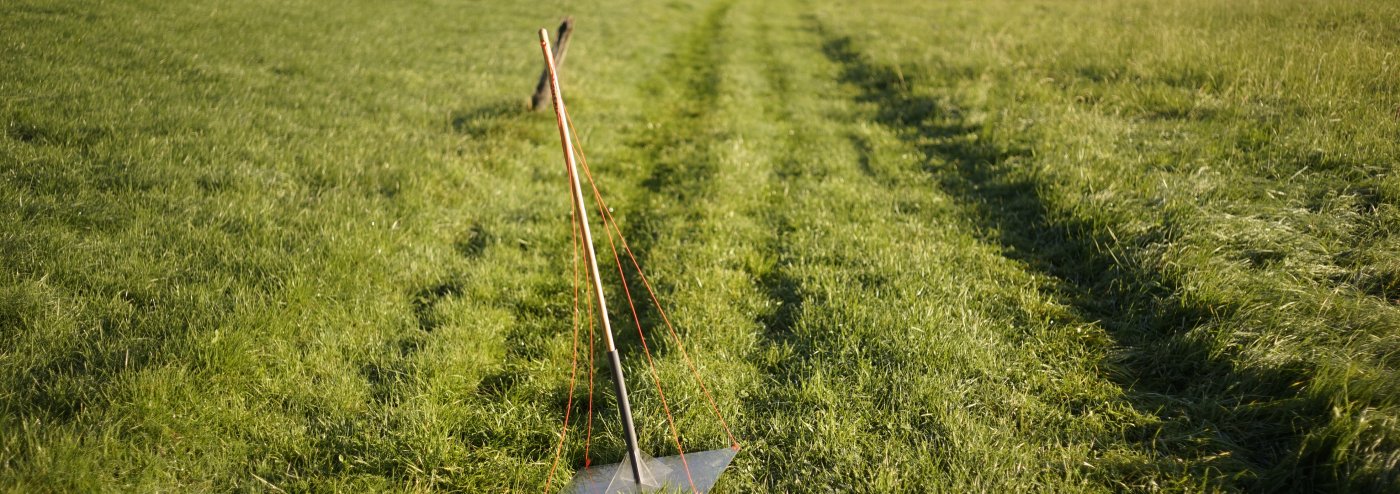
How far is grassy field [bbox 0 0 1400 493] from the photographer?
3541 mm

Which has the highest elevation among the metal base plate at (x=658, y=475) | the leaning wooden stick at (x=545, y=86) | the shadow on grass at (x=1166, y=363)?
the leaning wooden stick at (x=545, y=86)

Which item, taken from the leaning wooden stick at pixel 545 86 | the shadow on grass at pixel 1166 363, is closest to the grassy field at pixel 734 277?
the shadow on grass at pixel 1166 363

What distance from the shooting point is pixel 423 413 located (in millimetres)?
3838

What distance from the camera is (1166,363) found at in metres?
4.30

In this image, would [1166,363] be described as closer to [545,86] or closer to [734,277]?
[734,277]

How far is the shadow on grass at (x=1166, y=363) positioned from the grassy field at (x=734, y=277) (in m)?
0.02

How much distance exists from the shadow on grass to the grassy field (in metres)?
0.02

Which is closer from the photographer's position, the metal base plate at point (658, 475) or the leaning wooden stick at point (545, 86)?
the metal base plate at point (658, 475)

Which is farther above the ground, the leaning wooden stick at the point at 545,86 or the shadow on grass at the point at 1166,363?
the leaning wooden stick at the point at 545,86

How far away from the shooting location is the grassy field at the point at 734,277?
11.6 feet

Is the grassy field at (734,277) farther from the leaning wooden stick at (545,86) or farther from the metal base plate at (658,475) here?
the leaning wooden stick at (545,86)

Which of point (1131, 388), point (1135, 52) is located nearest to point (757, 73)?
point (1135, 52)

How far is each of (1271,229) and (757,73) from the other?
36.5ft

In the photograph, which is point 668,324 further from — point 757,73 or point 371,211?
point 757,73
